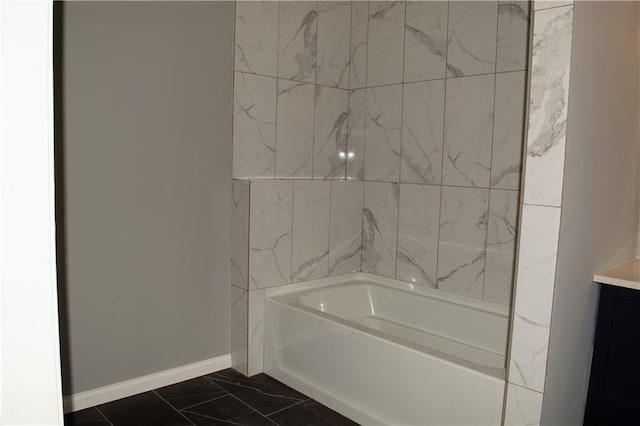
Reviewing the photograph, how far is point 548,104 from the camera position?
1713mm

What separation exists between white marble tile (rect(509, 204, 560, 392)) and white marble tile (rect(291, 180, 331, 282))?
1.72m

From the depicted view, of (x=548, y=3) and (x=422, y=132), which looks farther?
(x=422, y=132)

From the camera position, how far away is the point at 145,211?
285 cm

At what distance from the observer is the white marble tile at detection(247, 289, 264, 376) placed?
10.4 feet

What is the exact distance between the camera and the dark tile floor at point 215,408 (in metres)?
2.62

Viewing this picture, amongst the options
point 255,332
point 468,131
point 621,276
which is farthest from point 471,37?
point 255,332

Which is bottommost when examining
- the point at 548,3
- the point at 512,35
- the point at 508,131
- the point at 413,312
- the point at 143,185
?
the point at 413,312

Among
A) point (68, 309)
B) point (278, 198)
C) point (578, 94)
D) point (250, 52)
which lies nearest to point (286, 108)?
point (250, 52)

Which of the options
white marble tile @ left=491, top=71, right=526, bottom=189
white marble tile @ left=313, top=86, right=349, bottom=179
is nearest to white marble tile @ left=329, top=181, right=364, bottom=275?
white marble tile @ left=313, top=86, right=349, bottom=179

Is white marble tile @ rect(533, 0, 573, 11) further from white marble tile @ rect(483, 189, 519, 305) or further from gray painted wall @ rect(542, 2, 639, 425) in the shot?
white marble tile @ rect(483, 189, 519, 305)

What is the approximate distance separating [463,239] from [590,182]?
1255mm

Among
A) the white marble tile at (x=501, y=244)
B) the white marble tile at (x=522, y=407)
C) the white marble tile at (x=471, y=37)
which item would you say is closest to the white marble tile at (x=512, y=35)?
the white marble tile at (x=471, y=37)

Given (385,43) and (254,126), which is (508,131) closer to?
(385,43)

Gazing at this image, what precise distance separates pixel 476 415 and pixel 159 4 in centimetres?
265
